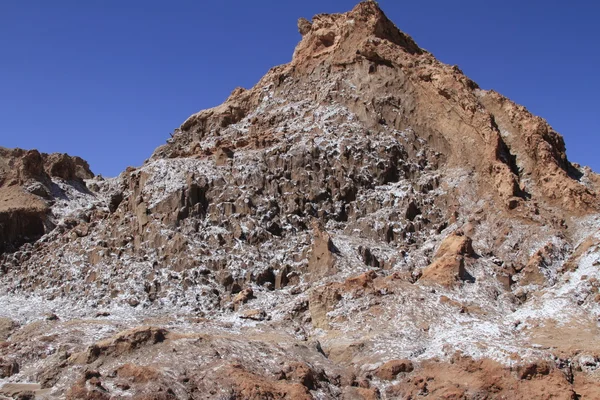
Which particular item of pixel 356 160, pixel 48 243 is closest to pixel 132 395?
pixel 356 160

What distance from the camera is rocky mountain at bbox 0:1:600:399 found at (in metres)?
19.1

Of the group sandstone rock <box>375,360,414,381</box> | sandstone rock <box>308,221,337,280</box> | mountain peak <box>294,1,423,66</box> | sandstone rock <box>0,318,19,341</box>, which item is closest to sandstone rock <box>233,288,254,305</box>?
sandstone rock <box>308,221,337,280</box>

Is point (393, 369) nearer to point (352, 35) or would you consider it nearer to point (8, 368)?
point (8, 368)

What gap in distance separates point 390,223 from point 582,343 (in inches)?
627

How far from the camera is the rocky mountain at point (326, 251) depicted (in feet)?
62.6

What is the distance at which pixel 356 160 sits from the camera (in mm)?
39000

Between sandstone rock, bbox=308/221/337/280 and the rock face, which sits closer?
sandstone rock, bbox=308/221/337/280

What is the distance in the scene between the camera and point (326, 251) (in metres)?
31.5

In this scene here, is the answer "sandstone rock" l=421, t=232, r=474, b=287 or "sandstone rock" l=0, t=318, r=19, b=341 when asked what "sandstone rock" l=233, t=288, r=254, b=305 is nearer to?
"sandstone rock" l=421, t=232, r=474, b=287

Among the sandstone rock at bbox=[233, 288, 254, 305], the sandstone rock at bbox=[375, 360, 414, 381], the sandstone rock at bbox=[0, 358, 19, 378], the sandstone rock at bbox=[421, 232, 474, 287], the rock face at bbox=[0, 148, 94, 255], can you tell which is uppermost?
the rock face at bbox=[0, 148, 94, 255]

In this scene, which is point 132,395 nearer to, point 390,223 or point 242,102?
point 390,223

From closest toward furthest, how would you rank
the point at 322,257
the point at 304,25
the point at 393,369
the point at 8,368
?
the point at 393,369, the point at 8,368, the point at 322,257, the point at 304,25

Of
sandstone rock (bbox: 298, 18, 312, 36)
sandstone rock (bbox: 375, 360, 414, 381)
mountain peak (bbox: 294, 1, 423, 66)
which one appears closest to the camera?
sandstone rock (bbox: 375, 360, 414, 381)

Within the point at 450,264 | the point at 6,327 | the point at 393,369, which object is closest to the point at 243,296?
the point at 450,264
